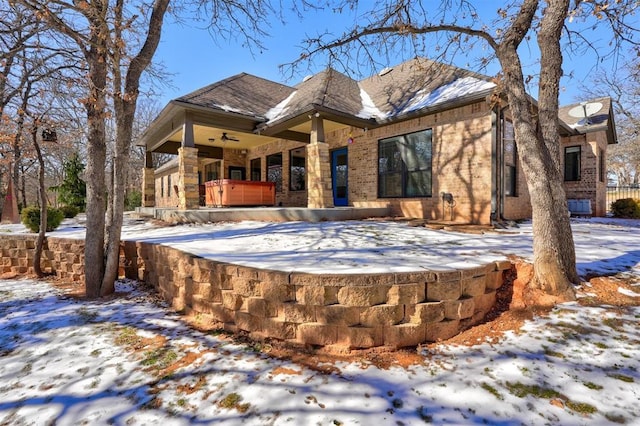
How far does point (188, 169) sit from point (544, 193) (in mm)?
8175

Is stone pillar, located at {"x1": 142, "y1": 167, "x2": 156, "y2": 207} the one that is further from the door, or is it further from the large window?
the large window

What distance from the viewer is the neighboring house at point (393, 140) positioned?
7.04m

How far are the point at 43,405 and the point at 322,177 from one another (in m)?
6.59

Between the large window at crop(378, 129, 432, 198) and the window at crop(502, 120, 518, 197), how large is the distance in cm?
203

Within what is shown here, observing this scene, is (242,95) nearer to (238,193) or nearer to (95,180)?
(238,193)

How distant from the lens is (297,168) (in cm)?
1205

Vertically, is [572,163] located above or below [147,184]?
above

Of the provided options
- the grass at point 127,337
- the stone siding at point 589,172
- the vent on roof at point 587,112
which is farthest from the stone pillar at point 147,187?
the vent on roof at point 587,112

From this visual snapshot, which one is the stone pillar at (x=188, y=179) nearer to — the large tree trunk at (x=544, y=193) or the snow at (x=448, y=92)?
the snow at (x=448, y=92)

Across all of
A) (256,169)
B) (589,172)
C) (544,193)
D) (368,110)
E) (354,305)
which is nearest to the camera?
(354,305)

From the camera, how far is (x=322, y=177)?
784cm

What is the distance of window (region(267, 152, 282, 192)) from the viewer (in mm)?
12656

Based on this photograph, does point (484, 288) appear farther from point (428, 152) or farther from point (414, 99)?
point (414, 99)

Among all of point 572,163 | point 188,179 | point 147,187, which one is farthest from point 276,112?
point 572,163
